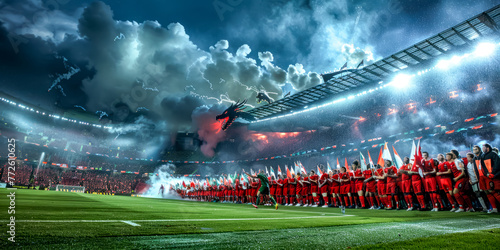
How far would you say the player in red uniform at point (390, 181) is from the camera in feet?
28.5

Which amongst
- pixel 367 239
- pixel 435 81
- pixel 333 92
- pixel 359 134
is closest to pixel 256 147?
pixel 359 134

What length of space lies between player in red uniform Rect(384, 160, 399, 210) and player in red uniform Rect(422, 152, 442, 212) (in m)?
0.91

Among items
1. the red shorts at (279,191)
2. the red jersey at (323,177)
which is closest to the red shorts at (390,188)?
the red jersey at (323,177)

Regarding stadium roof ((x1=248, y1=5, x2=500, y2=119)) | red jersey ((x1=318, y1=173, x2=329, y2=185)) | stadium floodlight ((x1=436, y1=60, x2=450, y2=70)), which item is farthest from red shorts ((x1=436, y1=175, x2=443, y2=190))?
stadium floodlight ((x1=436, y1=60, x2=450, y2=70))

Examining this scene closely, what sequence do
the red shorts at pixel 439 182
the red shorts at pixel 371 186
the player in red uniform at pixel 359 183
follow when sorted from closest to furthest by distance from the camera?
the red shorts at pixel 439 182
the red shorts at pixel 371 186
the player in red uniform at pixel 359 183

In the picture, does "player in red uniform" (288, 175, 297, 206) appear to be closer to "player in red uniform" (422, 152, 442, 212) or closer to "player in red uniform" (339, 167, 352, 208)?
"player in red uniform" (339, 167, 352, 208)

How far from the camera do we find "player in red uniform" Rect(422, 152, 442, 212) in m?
7.85

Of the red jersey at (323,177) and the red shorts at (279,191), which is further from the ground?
the red jersey at (323,177)

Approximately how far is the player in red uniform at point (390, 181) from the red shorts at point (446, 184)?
133cm

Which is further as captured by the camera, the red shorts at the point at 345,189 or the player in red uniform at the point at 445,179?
the red shorts at the point at 345,189

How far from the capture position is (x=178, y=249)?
2057 millimetres

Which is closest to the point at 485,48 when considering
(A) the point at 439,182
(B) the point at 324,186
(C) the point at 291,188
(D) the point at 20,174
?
(A) the point at 439,182

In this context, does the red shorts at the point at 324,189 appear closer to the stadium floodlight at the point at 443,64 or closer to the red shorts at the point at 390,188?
the red shorts at the point at 390,188

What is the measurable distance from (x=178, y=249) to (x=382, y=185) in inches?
357
